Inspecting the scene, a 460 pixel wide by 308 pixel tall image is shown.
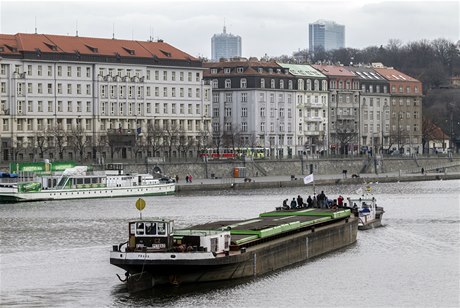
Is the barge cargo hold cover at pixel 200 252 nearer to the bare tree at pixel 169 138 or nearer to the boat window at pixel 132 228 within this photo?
the boat window at pixel 132 228

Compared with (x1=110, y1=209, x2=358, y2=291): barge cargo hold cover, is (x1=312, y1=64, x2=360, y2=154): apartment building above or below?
above

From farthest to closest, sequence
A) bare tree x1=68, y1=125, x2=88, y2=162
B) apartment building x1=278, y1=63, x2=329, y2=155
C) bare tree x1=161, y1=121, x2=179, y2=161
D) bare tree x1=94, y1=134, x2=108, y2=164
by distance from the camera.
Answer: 1. apartment building x1=278, y1=63, x2=329, y2=155
2. bare tree x1=161, y1=121, x2=179, y2=161
3. bare tree x1=94, y1=134, x2=108, y2=164
4. bare tree x1=68, y1=125, x2=88, y2=162

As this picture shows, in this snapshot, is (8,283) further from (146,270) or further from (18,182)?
(18,182)

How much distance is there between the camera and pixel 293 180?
128 m

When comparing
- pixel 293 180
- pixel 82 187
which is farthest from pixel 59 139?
pixel 82 187

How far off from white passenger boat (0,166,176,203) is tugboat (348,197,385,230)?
103 ft

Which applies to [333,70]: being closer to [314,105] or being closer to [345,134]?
[314,105]

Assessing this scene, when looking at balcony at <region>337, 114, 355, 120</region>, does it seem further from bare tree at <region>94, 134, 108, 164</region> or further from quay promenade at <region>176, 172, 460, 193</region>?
bare tree at <region>94, 134, 108, 164</region>

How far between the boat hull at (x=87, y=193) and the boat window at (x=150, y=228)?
5420cm

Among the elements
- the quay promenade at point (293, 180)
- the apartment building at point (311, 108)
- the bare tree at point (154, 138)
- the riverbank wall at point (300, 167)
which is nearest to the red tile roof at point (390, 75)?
the apartment building at point (311, 108)

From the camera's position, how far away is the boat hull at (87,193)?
100 m

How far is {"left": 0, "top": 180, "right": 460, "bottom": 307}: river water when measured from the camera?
4584cm

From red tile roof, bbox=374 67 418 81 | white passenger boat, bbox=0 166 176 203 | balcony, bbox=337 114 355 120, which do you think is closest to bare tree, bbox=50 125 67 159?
white passenger boat, bbox=0 166 176 203

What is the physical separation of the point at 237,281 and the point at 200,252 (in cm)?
273
